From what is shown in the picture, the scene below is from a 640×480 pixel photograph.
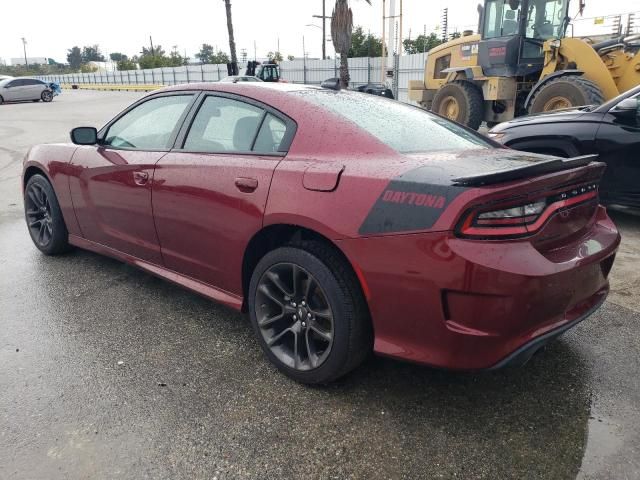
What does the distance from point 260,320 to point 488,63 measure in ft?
34.7

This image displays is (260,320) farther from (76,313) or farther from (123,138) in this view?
(123,138)

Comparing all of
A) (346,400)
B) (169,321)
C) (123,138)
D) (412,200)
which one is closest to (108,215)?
(123,138)

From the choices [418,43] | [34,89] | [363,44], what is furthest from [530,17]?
[418,43]

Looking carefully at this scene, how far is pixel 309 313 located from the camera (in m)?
2.65

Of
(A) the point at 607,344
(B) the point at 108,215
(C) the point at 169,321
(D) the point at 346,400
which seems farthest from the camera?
(B) the point at 108,215

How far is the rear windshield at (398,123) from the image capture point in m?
2.73

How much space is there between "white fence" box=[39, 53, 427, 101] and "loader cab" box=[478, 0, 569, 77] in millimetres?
4365

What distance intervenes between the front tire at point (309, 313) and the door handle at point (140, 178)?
3.57 feet

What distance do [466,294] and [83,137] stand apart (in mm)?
3192

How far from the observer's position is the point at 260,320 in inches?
113

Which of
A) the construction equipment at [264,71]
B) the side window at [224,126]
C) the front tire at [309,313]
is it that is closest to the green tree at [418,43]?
the construction equipment at [264,71]

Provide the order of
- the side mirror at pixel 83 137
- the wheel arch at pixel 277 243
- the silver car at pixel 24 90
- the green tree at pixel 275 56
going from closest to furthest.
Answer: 1. the wheel arch at pixel 277 243
2. the side mirror at pixel 83 137
3. the silver car at pixel 24 90
4. the green tree at pixel 275 56

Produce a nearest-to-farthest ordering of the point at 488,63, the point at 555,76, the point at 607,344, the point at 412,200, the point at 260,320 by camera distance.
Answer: the point at 412,200, the point at 260,320, the point at 607,344, the point at 555,76, the point at 488,63

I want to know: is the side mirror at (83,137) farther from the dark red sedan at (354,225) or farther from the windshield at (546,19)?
the windshield at (546,19)
